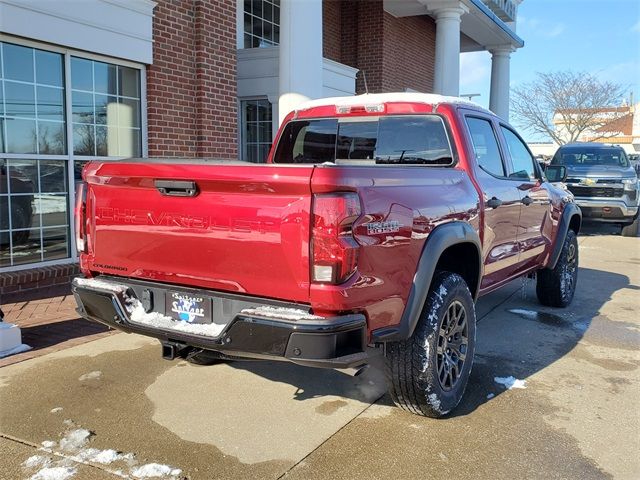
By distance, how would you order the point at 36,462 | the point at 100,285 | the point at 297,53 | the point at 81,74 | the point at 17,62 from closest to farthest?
the point at 36,462
the point at 100,285
the point at 17,62
the point at 81,74
the point at 297,53

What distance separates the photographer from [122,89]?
734 cm

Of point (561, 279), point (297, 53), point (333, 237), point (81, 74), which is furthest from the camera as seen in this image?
point (297, 53)

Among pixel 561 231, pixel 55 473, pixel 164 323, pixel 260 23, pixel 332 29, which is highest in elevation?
pixel 332 29

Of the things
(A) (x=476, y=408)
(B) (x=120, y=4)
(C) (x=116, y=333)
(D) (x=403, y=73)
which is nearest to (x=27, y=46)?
(B) (x=120, y=4)

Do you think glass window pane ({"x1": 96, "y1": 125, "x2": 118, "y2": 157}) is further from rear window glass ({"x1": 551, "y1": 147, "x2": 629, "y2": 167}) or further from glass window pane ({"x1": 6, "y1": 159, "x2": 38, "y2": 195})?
rear window glass ({"x1": 551, "y1": 147, "x2": 629, "y2": 167})

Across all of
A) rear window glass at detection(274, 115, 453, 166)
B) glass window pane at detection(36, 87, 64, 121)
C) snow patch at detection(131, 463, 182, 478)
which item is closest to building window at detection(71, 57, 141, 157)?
glass window pane at detection(36, 87, 64, 121)

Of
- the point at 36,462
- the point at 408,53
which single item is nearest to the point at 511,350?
the point at 36,462

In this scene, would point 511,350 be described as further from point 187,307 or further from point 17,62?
point 17,62

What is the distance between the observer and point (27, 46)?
6.16 metres

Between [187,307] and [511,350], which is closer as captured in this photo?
[187,307]

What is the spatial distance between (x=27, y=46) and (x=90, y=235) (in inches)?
142

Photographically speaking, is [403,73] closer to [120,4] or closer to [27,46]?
[120,4]

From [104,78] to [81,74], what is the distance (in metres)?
0.33

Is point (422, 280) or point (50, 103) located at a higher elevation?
point (50, 103)
